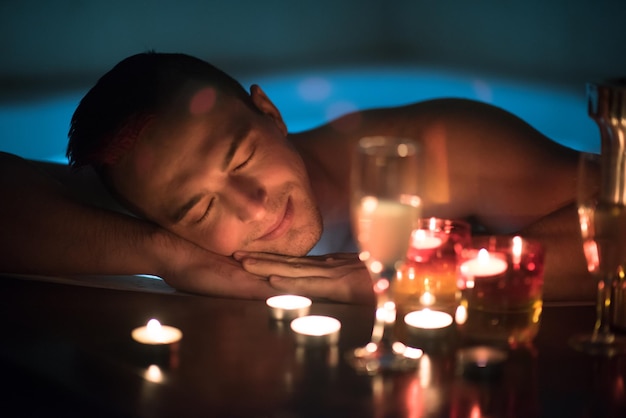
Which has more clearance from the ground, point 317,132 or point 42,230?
point 317,132

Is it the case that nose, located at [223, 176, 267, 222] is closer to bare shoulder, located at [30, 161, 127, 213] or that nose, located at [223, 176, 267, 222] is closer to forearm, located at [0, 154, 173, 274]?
forearm, located at [0, 154, 173, 274]

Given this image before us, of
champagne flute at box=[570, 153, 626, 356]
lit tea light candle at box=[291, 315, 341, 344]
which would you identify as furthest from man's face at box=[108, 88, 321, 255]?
champagne flute at box=[570, 153, 626, 356]

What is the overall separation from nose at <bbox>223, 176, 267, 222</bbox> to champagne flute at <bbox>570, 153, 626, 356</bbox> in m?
0.67

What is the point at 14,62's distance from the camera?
2752 millimetres

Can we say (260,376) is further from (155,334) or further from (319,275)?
(319,275)

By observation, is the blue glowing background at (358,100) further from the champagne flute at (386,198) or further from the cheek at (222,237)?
the champagne flute at (386,198)

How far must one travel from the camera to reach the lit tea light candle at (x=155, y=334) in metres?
1.27

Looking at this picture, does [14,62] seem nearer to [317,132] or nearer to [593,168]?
[317,132]

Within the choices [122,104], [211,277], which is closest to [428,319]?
[211,277]

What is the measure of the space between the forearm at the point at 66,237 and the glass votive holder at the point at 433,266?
631 millimetres

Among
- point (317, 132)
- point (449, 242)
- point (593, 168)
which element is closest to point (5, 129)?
point (317, 132)

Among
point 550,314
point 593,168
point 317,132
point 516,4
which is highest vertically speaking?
point 516,4

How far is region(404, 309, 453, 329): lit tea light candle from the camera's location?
50.3 inches

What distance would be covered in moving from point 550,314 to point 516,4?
1.64 metres
